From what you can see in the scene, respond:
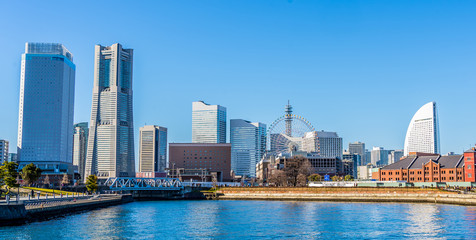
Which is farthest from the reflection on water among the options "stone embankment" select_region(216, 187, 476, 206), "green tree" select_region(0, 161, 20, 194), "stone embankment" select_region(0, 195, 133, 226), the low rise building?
"green tree" select_region(0, 161, 20, 194)

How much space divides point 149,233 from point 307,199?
302ft

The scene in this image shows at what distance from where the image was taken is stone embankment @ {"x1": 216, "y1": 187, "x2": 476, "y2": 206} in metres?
142

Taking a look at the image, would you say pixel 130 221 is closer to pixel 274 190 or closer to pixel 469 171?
pixel 274 190

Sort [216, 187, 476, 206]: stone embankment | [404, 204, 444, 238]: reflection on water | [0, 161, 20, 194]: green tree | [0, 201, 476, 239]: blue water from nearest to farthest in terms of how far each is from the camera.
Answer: [0, 201, 476, 239]: blue water
[404, 204, 444, 238]: reflection on water
[0, 161, 20, 194]: green tree
[216, 187, 476, 206]: stone embankment

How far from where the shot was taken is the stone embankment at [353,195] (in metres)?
142

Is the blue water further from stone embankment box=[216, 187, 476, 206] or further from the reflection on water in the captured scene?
stone embankment box=[216, 187, 476, 206]

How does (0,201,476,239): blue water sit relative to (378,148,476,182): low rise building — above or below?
below

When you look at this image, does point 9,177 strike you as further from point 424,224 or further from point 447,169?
point 447,169

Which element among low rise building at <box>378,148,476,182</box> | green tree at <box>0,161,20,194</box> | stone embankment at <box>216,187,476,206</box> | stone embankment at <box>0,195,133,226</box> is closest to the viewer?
stone embankment at <box>0,195,133,226</box>

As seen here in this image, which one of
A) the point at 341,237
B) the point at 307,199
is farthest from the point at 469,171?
the point at 341,237

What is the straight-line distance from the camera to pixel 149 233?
264ft

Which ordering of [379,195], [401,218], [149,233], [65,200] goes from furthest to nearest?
[379,195]
[65,200]
[401,218]
[149,233]

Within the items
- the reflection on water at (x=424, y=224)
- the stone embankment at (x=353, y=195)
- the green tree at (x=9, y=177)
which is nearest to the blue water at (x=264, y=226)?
the reflection on water at (x=424, y=224)

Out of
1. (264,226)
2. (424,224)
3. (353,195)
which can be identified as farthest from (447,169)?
(264,226)
